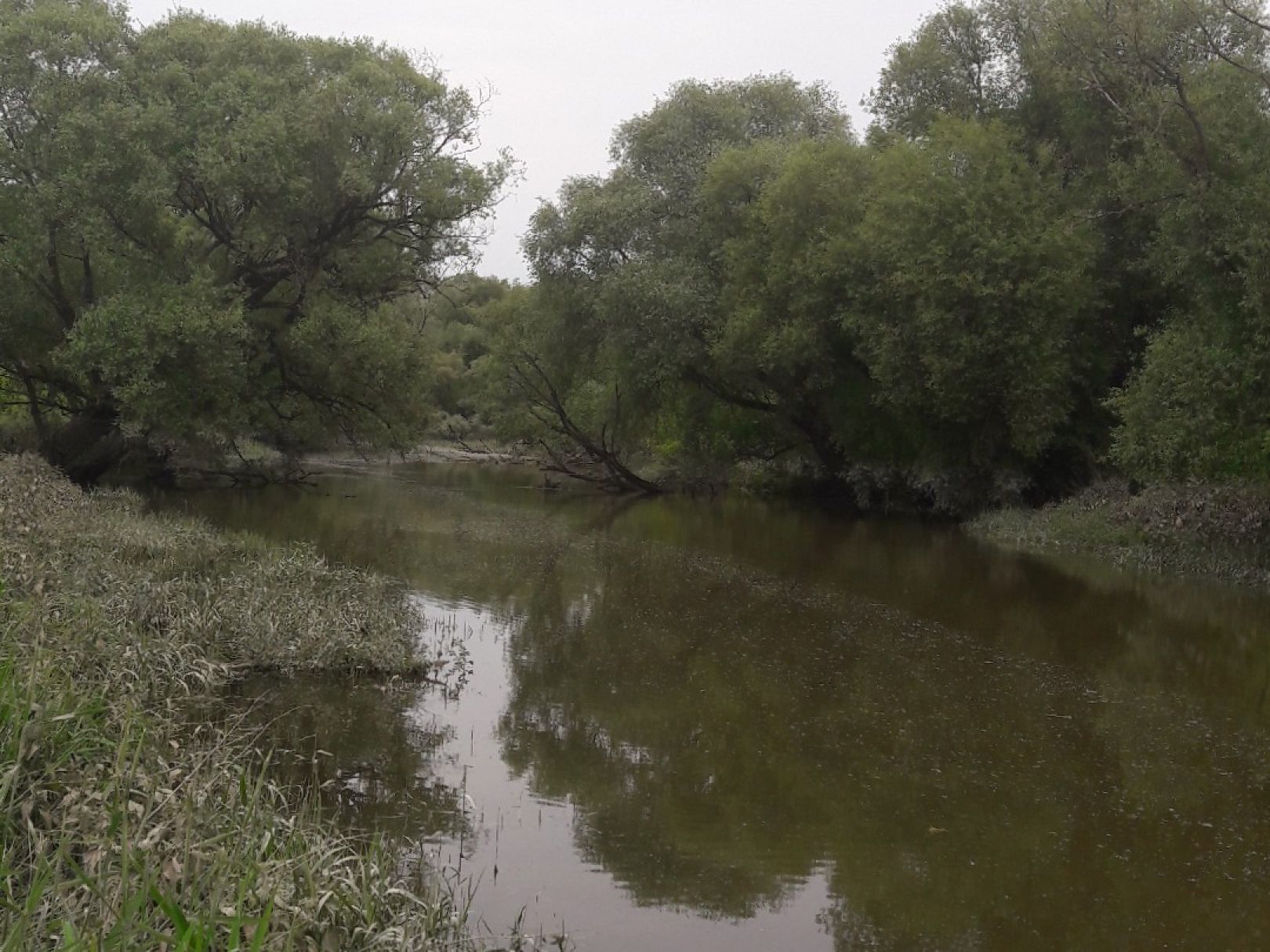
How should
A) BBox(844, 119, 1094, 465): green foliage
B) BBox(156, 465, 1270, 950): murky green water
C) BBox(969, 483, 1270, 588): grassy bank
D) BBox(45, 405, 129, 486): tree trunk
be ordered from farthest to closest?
BBox(844, 119, 1094, 465): green foliage, BBox(45, 405, 129, 486): tree trunk, BBox(969, 483, 1270, 588): grassy bank, BBox(156, 465, 1270, 950): murky green water

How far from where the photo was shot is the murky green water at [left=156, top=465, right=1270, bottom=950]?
618 cm

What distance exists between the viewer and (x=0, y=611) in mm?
6633

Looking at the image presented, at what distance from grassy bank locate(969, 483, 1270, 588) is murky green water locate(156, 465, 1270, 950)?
8.39 ft

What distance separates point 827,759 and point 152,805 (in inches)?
216

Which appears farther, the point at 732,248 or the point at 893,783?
the point at 732,248

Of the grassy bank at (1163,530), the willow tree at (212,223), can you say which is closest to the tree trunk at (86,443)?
the willow tree at (212,223)

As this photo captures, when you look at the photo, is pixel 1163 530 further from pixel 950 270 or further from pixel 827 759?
pixel 827 759

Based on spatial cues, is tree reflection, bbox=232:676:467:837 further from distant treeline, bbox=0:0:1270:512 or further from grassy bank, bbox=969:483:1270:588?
grassy bank, bbox=969:483:1270:588

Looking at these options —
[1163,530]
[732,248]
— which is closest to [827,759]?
[1163,530]

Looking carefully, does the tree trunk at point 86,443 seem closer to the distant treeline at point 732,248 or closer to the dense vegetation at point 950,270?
the distant treeline at point 732,248

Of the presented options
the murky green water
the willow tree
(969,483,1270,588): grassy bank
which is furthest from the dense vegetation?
the willow tree

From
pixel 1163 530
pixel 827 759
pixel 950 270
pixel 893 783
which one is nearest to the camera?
pixel 893 783

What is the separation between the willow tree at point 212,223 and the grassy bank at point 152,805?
11911 mm

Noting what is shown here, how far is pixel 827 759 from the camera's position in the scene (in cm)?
870
